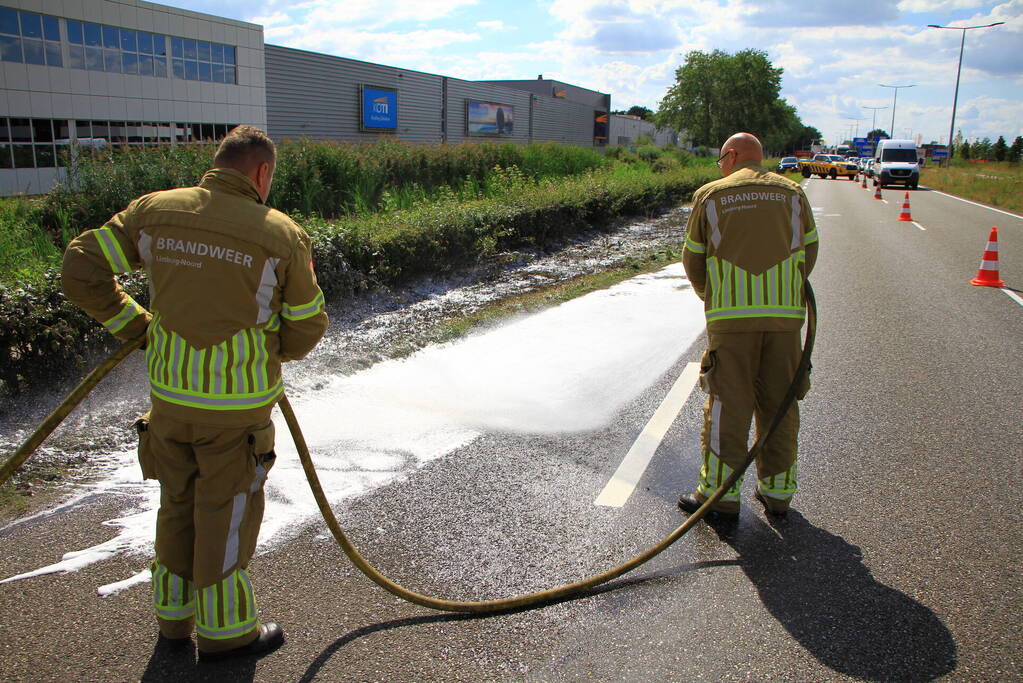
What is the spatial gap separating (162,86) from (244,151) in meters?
36.9

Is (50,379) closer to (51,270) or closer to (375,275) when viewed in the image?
(51,270)

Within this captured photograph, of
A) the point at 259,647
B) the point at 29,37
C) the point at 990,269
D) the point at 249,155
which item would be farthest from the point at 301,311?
the point at 29,37

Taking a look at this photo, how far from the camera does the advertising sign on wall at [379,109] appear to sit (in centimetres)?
4378

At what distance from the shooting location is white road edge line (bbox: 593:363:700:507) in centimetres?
423

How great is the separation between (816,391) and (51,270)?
596 centimetres

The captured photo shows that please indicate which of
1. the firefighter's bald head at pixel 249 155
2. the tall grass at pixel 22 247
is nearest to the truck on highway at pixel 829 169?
the tall grass at pixel 22 247

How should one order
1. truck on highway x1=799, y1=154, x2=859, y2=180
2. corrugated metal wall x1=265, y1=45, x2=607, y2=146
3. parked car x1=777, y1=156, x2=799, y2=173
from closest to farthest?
corrugated metal wall x1=265, y1=45, x2=607, y2=146
truck on highway x1=799, y1=154, x2=859, y2=180
parked car x1=777, y1=156, x2=799, y2=173

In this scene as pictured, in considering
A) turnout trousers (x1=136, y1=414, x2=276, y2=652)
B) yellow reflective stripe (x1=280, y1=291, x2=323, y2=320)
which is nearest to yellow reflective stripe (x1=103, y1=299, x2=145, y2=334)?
turnout trousers (x1=136, y1=414, x2=276, y2=652)

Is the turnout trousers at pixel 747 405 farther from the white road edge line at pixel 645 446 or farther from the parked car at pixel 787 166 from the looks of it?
the parked car at pixel 787 166

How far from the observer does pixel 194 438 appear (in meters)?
2.66

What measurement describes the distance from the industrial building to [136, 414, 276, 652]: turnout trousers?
24836 millimetres

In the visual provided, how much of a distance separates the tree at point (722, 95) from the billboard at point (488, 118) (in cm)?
2749

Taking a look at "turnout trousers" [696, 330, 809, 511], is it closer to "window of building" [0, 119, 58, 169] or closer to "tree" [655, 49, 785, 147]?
"window of building" [0, 119, 58, 169]

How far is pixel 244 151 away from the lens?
2.77 meters
